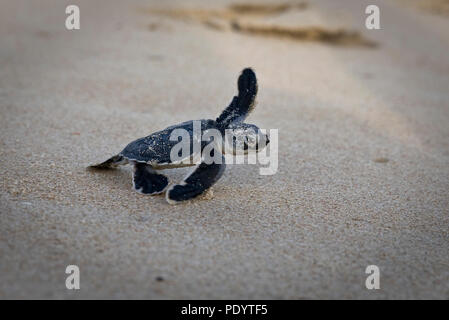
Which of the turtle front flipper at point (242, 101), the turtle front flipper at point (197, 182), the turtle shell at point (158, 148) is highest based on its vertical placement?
the turtle front flipper at point (242, 101)

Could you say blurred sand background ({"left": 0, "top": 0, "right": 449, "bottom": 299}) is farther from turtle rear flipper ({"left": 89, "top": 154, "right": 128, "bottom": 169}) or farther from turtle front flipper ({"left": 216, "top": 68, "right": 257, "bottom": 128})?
turtle front flipper ({"left": 216, "top": 68, "right": 257, "bottom": 128})

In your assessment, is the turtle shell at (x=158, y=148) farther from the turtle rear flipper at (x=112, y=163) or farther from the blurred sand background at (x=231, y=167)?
the blurred sand background at (x=231, y=167)

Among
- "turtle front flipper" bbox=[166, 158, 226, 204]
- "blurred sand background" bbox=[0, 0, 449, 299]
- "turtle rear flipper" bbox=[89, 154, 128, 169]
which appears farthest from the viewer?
"turtle rear flipper" bbox=[89, 154, 128, 169]

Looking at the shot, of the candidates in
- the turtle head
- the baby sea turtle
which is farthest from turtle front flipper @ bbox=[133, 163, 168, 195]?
the turtle head

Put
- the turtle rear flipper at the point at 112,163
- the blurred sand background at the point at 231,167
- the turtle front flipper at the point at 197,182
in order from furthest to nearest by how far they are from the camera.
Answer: the turtle rear flipper at the point at 112,163
the turtle front flipper at the point at 197,182
the blurred sand background at the point at 231,167

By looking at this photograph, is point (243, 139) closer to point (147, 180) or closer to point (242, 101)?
point (242, 101)

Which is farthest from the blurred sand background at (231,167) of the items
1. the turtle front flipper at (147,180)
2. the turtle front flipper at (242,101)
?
the turtle front flipper at (242,101)
